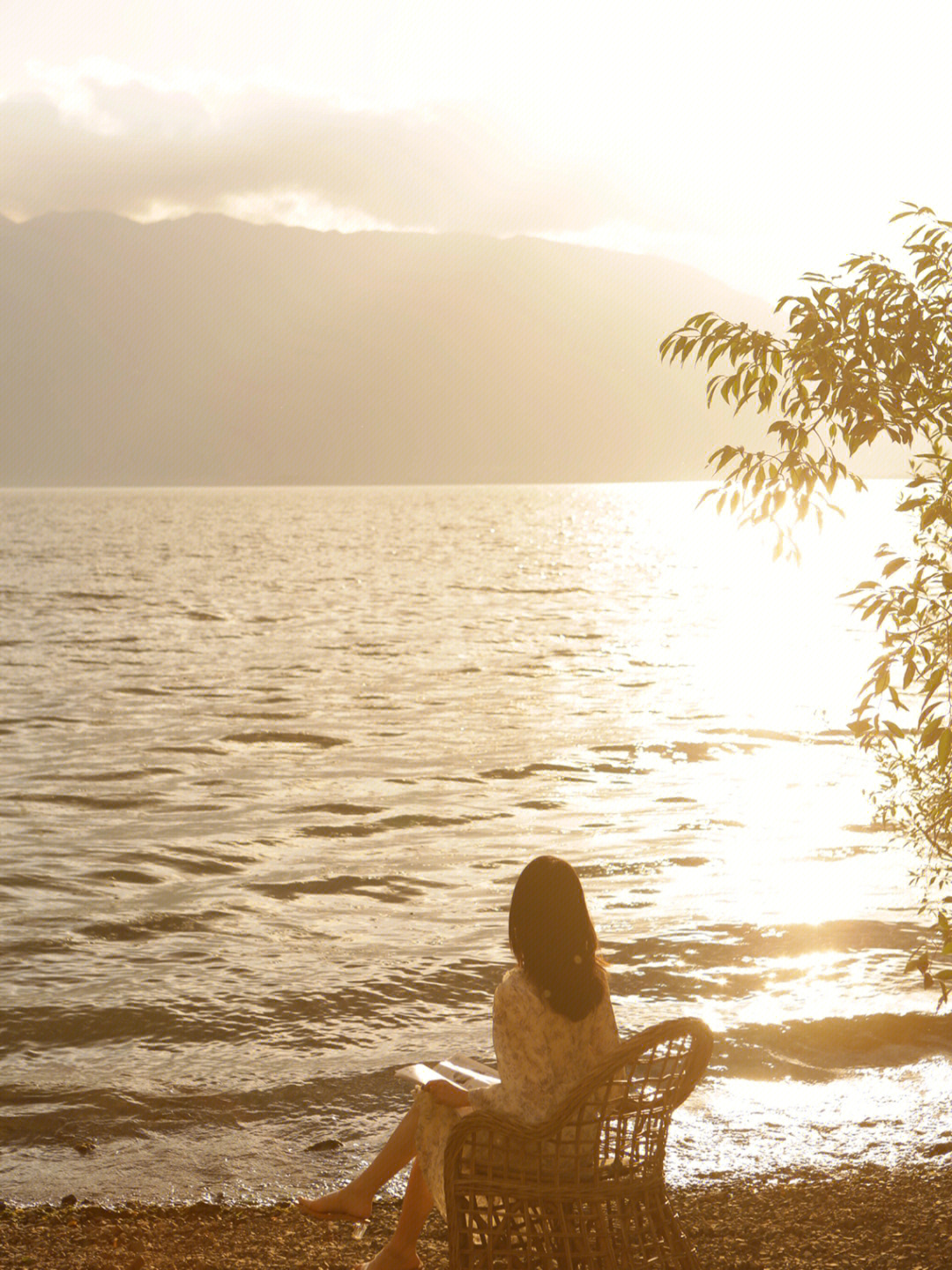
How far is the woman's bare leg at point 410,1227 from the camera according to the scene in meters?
5.13

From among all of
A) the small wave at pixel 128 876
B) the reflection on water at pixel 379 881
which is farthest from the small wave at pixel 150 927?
the small wave at pixel 128 876

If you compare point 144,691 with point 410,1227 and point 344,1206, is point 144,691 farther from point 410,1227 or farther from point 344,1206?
point 410,1227

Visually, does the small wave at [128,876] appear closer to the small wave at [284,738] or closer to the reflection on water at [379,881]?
the reflection on water at [379,881]

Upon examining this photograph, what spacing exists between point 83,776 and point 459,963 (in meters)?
9.31

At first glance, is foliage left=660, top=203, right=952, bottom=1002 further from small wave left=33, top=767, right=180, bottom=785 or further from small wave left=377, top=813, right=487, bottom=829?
small wave left=33, top=767, right=180, bottom=785

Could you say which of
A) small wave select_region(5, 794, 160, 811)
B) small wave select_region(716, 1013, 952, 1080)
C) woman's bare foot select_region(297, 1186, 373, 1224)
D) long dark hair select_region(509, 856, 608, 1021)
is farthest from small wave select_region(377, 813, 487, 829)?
long dark hair select_region(509, 856, 608, 1021)

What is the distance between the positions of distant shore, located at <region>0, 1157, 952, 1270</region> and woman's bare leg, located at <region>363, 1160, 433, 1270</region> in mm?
555

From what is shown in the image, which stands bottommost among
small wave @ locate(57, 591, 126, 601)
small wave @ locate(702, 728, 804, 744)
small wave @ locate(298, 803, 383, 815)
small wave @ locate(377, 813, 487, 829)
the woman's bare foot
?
small wave @ locate(377, 813, 487, 829)

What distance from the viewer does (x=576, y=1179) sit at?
14.3 feet

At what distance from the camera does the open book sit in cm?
488

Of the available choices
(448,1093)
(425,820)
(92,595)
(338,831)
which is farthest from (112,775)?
(92,595)

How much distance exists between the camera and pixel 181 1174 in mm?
7055

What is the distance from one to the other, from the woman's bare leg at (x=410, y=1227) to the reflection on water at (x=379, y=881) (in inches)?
68.3

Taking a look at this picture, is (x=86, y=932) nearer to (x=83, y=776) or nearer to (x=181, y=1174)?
(x=181, y=1174)
